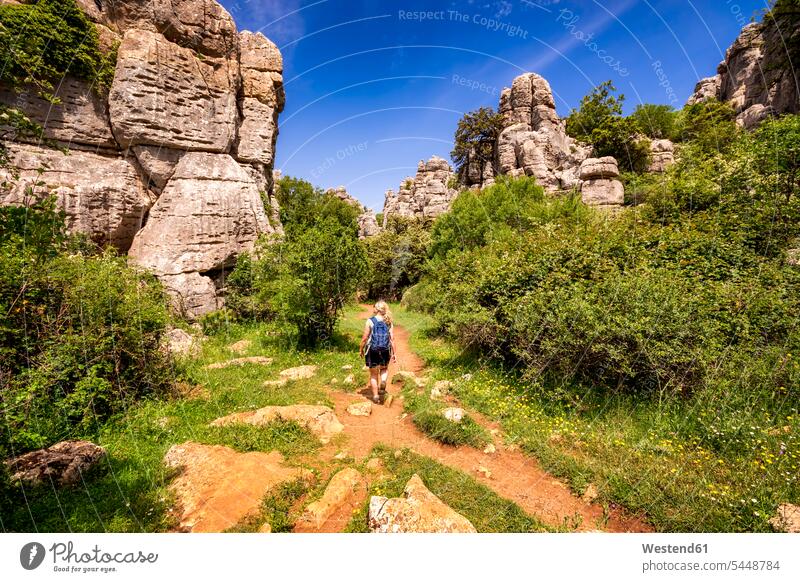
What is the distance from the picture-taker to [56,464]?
13.2ft

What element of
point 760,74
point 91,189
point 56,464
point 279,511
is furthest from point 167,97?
point 760,74

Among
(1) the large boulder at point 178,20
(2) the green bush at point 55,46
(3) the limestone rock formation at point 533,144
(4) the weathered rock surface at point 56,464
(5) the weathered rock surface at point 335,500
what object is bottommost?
(5) the weathered rock surface at point 335,500

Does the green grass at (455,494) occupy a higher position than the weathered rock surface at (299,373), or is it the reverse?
the green grass at (455,494)

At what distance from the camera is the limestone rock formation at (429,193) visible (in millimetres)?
42938

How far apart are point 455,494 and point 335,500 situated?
1594 mm

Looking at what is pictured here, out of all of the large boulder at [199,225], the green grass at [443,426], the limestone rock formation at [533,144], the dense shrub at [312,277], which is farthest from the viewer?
the limestone rock formation at [533,144]

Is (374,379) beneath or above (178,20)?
beneath

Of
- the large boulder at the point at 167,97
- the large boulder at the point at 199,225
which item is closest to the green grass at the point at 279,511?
the large boulder at the point at 199,225

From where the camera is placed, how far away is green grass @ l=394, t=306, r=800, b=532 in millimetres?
3584

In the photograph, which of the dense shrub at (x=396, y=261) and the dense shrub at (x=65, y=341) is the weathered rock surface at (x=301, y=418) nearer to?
the dense shrub at (x=65, y=341)

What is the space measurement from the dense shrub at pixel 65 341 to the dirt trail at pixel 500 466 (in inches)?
176
